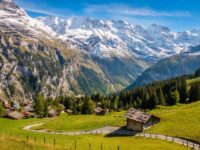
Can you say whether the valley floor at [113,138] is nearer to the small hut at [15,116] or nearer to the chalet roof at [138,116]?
the chalet roof at [138,116]

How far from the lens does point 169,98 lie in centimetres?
19550

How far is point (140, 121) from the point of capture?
11875 centimetres

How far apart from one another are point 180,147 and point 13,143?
51362mm

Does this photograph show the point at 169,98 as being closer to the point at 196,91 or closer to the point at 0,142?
the point at 196,91

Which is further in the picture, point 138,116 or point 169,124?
point 138,116

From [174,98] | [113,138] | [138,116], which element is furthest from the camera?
[174,98]

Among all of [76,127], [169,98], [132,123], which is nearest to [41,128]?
[76,127]

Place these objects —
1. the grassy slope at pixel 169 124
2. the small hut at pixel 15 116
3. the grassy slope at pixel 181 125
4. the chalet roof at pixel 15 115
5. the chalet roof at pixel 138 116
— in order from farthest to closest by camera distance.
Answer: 1. the chalet roof at pixel 15 115
2. the small hut at pixel 15 116
3. the chalet roof at pixel 138 116
4. the grassy slope at pixel 169 124
5. the grassy slope at pixel 181 125

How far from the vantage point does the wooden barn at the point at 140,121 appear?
391 ft

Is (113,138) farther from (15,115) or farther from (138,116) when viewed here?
(15,115)

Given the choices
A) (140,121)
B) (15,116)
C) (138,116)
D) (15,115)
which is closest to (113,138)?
(140,121)

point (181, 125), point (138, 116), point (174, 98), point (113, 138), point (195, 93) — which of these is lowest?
point (113, 138)

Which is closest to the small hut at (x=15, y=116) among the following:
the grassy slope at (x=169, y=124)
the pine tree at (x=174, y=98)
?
the grassy slope at (x=169, y=124)

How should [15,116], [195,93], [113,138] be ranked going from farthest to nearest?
1. [195,93]
2. [15,116]
3. [113,138]
